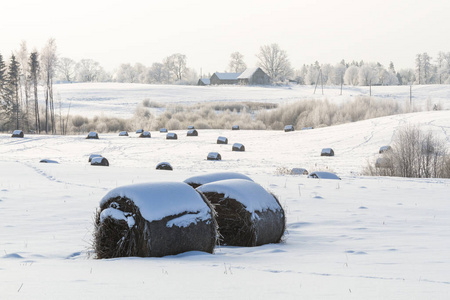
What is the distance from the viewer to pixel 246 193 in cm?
716

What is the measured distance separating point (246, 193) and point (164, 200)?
4.49 ft

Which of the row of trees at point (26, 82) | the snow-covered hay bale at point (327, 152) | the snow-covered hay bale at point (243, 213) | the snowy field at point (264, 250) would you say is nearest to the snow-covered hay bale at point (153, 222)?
the snowy field at point (264, 250)

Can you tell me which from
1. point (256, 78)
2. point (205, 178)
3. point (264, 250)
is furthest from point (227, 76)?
point (264, 250)

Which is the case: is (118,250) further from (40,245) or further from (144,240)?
(40,245)

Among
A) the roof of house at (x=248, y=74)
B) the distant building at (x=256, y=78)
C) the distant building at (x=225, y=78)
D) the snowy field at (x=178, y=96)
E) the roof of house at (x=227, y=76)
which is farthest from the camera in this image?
the roof of house at (x=227, y=76)

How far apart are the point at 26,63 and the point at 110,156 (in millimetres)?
34264

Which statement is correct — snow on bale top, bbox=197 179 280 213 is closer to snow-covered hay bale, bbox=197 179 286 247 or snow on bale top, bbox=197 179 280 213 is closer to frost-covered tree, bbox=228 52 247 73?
snow-covered hay bale, bbox=197 179 286 247

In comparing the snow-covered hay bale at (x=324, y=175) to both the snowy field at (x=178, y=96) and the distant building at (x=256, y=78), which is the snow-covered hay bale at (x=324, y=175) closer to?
the snowy field at (x=178, y=96)

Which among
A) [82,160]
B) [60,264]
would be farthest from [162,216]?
[82,160]

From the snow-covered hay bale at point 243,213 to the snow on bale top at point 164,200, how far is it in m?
0.71

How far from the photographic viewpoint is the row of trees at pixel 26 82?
56.0m

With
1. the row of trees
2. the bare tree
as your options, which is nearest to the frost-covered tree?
the bare tree

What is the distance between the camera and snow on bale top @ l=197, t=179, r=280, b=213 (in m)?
7.07

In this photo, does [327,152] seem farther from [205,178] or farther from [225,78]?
[225,78]
